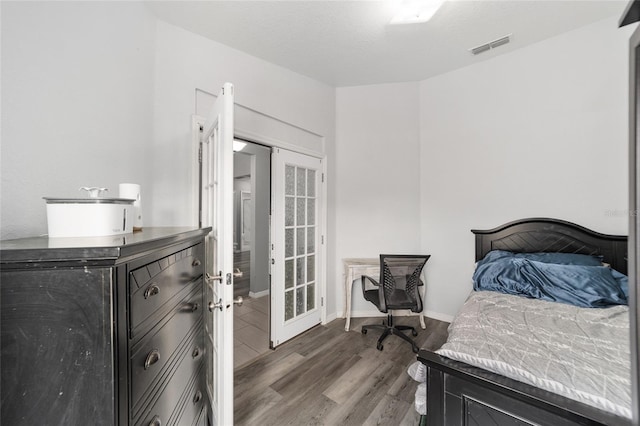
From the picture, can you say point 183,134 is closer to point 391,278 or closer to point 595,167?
point 391,278

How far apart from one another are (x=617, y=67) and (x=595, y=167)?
34.0 inches

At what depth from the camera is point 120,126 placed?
1489 millimetres

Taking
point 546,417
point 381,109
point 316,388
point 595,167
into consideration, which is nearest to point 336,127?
point 381,109

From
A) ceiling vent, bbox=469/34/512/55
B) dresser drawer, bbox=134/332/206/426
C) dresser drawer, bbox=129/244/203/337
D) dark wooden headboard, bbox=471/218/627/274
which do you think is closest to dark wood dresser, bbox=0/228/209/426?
dresser drawer, bbox=129/244/203/337

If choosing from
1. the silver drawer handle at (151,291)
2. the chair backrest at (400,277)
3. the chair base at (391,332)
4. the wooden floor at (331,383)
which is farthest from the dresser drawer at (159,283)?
the chair base at (391,332)

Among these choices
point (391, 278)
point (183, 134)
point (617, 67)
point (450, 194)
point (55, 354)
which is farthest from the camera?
point (450, 194)

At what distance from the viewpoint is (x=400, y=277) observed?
2.55m

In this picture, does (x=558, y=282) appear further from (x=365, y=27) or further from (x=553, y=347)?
(x=365, y=27)

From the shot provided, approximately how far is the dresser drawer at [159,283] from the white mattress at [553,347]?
135 cm

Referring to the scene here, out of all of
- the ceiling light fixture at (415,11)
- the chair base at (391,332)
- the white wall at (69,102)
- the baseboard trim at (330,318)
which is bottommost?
the baseboard trim at (330,318)

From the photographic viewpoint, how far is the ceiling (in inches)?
74.1

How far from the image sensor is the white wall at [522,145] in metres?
2.18

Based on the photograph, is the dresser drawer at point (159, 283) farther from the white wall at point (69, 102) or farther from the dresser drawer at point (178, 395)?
the white wall at point (69, 102)

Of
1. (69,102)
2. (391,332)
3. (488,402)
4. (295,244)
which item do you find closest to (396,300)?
(391,332)
